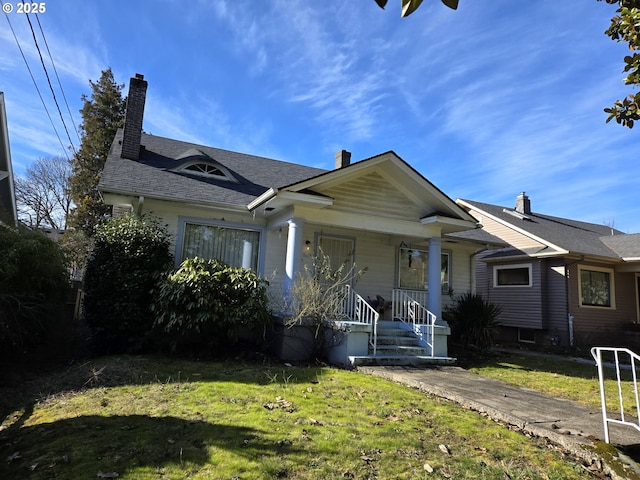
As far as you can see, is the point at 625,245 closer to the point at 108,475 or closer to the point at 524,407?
the point at 524,407

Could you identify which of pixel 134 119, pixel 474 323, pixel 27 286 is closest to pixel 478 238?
pixel 474 323

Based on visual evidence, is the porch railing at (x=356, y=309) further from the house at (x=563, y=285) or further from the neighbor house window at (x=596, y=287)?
the neighbor house window at (x=596, y=287)

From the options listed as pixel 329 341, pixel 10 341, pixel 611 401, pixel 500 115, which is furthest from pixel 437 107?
pixel 10 341

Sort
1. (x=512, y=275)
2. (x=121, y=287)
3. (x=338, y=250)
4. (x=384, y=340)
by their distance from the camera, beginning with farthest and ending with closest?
(x=512, y=275), (x=338, y=250), (x=384, y=340), (x=121, y=287)

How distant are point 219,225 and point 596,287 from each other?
51.8 ft

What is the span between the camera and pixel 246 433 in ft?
13.9

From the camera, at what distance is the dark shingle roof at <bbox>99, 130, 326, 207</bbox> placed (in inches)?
398

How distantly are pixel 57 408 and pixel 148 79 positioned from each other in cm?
1081

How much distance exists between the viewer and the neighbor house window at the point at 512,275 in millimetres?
17641

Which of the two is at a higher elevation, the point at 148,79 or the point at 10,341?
the point at 148,79

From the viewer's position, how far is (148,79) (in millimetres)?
13008

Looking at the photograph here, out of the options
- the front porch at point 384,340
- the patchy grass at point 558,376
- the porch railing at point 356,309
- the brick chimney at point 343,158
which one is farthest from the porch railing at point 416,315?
the brick chimney at point 343,158

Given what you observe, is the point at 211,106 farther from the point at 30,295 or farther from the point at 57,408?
the point at 57,408

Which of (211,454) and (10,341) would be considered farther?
(10,341)
